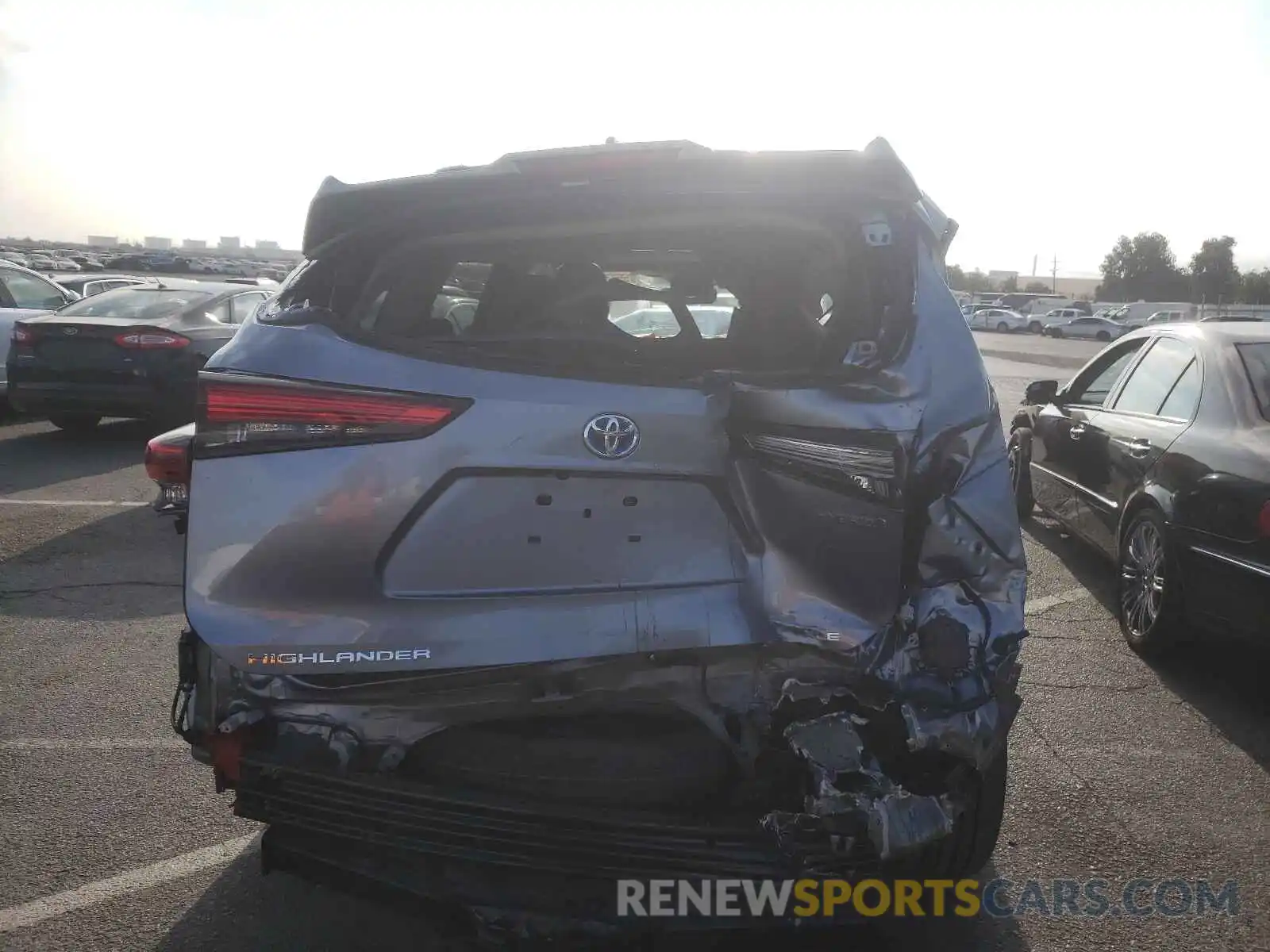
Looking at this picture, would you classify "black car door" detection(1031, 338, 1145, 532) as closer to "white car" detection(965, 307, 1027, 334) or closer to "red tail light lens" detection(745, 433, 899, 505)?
"red tail light lens" detection(745, 433, 899, 505)

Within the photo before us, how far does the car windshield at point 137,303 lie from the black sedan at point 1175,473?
8.21m

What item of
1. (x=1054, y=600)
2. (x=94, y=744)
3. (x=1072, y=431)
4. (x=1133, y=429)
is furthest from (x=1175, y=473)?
(x=94, y=744)

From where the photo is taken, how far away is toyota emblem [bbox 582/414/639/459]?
2271 mm

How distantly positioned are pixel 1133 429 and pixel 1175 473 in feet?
2.41

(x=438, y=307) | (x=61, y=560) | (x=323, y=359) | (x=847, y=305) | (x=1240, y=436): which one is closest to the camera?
(x=323, y=359)

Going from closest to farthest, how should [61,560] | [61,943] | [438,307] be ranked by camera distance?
[61,943] < [438,307] < [61,560]

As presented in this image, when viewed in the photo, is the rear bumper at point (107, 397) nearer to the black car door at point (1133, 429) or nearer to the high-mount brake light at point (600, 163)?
the black car door at point (1133, 429)

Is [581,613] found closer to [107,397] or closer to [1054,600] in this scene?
[1054,600]

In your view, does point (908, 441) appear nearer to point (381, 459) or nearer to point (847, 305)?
point (847, 305)

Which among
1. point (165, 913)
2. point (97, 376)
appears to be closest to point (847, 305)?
point (165, 913)

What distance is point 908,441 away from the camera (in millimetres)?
2359

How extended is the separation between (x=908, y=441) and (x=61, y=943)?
252 centimetres

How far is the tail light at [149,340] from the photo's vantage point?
32.0ft

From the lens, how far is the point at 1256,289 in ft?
273
